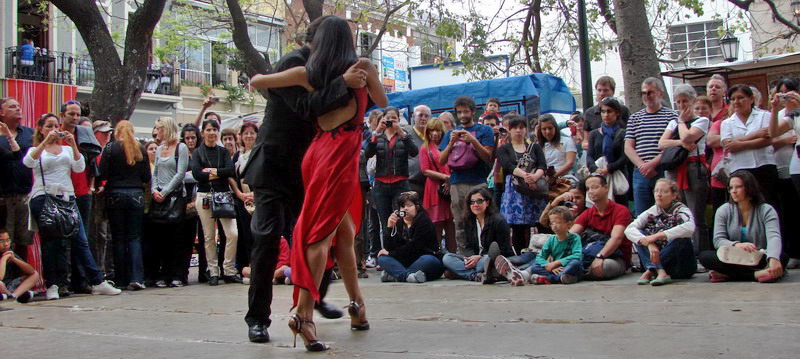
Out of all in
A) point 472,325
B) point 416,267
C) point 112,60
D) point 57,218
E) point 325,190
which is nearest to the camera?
point 325,190

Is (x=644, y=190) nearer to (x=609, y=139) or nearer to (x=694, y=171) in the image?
(x=694, y=171)

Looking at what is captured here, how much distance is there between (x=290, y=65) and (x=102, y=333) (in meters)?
2.16

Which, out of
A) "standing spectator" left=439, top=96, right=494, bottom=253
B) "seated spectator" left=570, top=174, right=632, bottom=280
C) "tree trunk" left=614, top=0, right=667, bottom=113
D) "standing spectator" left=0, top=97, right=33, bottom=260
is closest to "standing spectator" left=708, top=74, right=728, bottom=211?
"seated spectator" left=570, top=174, right=632, bottom=280

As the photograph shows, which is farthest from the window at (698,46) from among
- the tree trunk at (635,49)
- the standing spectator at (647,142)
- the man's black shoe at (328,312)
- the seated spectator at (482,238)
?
the man's black shoe at (328,312)

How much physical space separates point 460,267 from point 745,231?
Answer: 2.72 metres

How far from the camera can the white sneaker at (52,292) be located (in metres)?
7.55

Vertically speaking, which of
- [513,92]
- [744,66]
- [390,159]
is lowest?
[390,159]

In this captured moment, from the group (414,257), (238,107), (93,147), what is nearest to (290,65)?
(414,257)

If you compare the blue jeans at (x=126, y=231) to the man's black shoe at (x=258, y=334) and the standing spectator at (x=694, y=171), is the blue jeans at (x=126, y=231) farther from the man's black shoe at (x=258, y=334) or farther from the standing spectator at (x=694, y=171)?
the standing spectator at (x=694, y=171)

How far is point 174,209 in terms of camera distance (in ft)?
29.0

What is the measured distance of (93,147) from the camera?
27.4 feet

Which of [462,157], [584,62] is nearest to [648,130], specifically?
[462,157]

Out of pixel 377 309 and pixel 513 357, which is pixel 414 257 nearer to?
pixel 377 309

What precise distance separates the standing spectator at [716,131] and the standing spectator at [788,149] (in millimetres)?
500
